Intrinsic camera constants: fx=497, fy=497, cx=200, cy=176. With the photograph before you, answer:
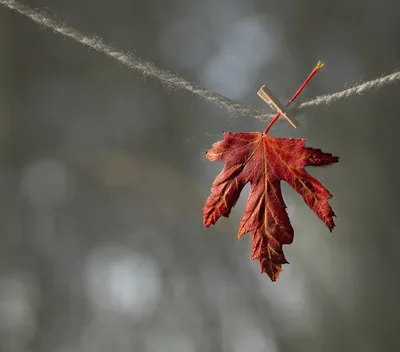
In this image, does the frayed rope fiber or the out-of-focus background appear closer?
the frayed rope fiber

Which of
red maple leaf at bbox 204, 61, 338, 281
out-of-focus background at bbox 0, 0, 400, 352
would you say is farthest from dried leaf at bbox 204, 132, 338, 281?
out-of-focus background at bbox 0, 0, 400, 352

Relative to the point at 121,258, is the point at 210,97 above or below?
below

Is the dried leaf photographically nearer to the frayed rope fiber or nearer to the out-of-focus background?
the frayed rope fiber

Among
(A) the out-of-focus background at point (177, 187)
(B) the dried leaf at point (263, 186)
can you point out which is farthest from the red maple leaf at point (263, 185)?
(A) the out-of-focus background at point (177, 187)

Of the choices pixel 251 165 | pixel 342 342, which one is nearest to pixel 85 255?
pixel 342 342

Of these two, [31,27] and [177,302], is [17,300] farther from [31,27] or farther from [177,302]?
[31,27]

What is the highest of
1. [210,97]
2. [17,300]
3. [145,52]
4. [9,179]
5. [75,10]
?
[75,10]

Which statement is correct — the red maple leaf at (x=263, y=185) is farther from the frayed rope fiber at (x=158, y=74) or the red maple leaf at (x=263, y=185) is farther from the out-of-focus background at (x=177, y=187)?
the out-of-focus background at (x=177, y=187)

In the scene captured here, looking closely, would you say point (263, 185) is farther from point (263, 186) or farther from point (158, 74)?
point (158, 74)
